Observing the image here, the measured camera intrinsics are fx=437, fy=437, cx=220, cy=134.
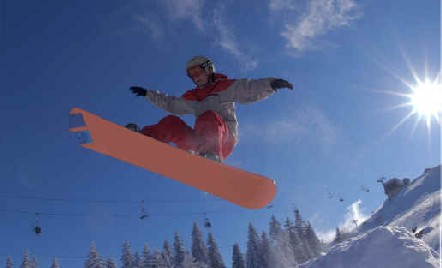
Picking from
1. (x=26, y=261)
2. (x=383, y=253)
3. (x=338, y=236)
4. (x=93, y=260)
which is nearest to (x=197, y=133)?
(x=383, y=253)

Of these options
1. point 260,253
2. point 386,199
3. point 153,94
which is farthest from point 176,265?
point 386,199

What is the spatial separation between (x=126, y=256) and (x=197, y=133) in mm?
48405

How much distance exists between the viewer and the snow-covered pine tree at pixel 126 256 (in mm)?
50594

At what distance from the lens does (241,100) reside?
21.8ft

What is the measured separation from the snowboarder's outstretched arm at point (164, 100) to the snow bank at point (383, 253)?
42.1 ft

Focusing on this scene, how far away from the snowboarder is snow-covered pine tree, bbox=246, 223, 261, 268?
160 feet

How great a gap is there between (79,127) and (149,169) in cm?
106

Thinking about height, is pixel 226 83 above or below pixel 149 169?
above

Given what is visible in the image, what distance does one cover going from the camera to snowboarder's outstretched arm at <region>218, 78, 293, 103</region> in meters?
6.39

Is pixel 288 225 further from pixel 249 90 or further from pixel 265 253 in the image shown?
pixel 249 90

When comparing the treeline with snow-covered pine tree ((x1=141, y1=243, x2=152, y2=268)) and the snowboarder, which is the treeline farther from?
the snowboarder

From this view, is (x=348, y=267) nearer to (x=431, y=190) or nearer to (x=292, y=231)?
(x=292, y=231)

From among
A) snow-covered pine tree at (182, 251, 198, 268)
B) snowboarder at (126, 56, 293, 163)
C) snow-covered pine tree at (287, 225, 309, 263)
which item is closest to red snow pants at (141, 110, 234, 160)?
snowboarder at (126, 56, 293, 163)

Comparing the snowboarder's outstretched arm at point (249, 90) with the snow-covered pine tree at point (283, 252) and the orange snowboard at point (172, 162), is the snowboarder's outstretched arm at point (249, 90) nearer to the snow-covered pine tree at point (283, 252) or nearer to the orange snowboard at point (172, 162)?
the orange snowboard at point (172, 162)
